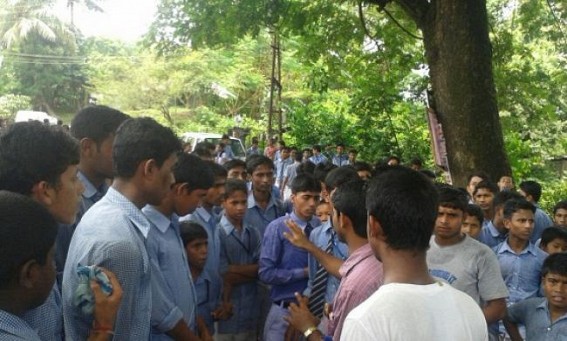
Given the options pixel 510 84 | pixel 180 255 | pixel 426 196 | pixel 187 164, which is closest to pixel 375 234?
pixel 426 196

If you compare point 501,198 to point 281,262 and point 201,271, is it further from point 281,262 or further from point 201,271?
point 201,271

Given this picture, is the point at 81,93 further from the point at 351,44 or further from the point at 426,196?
the point at 426,196

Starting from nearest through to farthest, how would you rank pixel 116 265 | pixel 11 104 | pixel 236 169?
pixel 116 265
pixel 236 169
pixel 11 104

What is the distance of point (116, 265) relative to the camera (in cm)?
224

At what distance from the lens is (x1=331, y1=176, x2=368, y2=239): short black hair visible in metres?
2.71

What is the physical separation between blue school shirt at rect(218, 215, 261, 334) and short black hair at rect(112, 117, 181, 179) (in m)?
1.89

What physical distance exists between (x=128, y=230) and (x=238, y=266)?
6.71 ft

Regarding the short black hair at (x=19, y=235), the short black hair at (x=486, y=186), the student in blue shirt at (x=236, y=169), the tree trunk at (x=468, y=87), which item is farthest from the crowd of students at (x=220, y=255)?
the tree trunk at (x=468, y=87)

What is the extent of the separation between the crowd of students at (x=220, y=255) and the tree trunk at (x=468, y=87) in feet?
12.7

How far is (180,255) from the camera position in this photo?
287 cm

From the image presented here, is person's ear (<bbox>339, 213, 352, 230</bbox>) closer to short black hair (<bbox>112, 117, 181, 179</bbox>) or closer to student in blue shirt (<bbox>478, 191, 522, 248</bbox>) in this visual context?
short black hair (<bbox>112, 117, 181, 179</bbox>)

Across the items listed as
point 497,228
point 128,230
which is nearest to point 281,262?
point 128,230

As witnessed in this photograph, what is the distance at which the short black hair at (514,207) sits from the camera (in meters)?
4.73

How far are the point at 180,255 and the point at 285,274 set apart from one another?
1.34 meters
